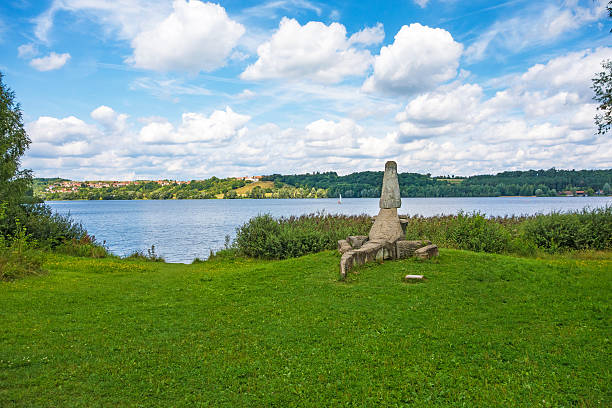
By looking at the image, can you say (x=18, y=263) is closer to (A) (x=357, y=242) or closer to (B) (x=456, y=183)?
(A) (x=357, y=242)

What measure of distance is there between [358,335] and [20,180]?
1009 inches

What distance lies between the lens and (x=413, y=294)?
957 centimetres

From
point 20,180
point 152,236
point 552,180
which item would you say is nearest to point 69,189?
point 152,236

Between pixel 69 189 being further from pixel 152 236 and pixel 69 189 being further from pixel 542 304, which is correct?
pixel 542 304

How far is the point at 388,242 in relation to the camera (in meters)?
13.9

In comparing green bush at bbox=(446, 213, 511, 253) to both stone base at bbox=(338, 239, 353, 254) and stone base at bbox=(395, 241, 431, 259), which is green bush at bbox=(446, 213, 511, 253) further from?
stone base at bbox=(338, 239, 353, 254)

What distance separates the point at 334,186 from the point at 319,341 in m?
133

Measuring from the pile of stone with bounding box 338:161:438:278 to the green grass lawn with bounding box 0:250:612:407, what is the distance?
1221mm

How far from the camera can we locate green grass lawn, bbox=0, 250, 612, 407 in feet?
16.8

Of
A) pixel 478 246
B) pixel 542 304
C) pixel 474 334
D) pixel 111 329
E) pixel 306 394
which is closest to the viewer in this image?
pixel 306 394

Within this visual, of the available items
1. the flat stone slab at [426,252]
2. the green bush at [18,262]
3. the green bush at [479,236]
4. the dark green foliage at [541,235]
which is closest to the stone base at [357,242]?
the flat stone slab at [426,252]

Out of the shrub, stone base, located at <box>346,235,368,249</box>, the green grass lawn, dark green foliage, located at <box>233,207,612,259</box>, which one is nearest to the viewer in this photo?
the green grass lawn

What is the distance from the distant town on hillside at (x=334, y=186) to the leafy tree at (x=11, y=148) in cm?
9781

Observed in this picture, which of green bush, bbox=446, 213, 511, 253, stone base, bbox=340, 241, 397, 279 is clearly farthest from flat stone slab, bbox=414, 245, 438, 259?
green bush, bbox=446, 213, 511, 253
